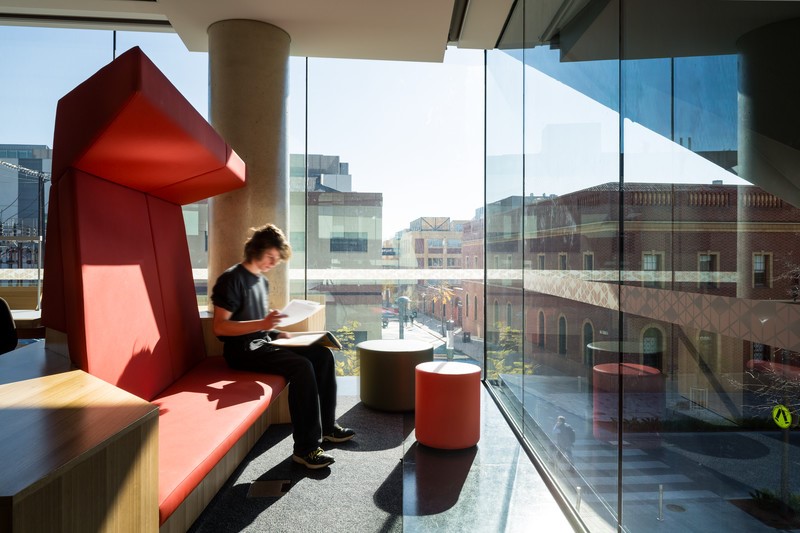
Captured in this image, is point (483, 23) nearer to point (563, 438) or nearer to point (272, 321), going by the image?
point (272, 321)

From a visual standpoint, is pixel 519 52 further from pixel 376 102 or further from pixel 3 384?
pixel 3 384

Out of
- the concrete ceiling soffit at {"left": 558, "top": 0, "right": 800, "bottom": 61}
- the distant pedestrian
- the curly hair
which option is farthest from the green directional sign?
the curly hair

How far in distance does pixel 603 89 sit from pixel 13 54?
5667mm

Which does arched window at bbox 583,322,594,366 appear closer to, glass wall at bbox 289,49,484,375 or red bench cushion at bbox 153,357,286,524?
red bench cushion at bbox 153,357,286,524

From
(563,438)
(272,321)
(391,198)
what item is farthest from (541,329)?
(391,198)

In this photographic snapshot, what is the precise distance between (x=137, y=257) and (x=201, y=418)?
3.40 feet

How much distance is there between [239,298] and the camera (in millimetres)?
3262

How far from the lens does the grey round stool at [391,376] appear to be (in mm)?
4465

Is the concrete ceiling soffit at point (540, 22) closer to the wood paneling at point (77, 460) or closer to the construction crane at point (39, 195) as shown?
the wood paneling at point (77, 460)

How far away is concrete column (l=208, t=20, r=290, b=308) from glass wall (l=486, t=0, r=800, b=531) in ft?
7.57

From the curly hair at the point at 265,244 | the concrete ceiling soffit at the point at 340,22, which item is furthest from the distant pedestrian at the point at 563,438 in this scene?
the concrete ceiling soffit at the point at 340,22

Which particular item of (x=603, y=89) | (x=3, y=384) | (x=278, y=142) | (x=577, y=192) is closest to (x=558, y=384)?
(x=577, y=192)

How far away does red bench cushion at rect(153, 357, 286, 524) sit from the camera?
173 cm

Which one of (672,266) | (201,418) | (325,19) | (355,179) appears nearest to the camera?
(672,266)
